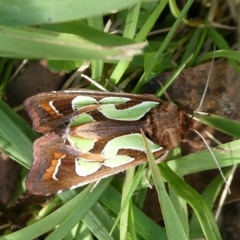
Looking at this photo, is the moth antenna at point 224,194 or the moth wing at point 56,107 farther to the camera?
the moth antenna at point 224,194

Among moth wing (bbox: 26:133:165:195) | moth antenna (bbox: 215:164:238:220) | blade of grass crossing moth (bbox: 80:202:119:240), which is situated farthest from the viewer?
moth antenna (bbox: 215:164:238:220)

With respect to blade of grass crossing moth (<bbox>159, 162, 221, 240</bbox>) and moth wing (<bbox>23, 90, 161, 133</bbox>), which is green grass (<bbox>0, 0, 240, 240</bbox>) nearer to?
blade of grass crossing moth (<bbox>159, 162, 221, 240</bbox>)

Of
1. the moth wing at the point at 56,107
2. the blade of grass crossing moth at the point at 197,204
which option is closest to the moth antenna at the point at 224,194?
the blade of grass crossing moth at the point at 197,204

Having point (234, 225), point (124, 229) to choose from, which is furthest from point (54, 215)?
point (234, 225)

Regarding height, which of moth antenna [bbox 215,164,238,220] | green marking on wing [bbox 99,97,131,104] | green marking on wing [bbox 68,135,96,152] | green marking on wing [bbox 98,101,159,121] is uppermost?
green marking on wing [bbox 99,97,131,104]

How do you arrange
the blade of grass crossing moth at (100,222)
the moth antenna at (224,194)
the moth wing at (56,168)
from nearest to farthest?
1. the moth wing at (56,168)
2. the blade of grass crossing moth at (100,222)
3. the moth antenna at (224,194)

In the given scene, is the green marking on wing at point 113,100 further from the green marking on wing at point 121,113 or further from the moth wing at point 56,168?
the moth wing at point 56,168

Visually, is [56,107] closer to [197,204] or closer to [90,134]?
[90,134]

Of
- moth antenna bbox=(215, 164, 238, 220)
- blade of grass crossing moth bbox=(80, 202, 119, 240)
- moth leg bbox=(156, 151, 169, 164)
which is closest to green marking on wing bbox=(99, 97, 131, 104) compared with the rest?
moth leg bbox=(156, 151, 169, 164)
